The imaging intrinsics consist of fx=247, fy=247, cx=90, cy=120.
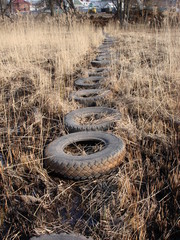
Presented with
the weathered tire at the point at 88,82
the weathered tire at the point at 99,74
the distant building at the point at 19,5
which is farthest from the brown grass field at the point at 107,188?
the distant building at the point at 19,5

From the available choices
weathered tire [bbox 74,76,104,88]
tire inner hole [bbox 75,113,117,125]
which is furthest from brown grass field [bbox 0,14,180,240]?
weathered tire [bbox 74,76,104,88]

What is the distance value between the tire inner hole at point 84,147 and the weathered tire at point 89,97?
1173 mm

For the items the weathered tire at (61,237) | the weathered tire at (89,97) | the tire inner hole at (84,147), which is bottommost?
the weathered tire at (61,237)

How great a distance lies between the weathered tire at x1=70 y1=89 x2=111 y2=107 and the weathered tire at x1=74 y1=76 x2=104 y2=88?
0.29 metres

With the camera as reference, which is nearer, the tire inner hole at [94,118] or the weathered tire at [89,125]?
the weathered tire at [89,125]

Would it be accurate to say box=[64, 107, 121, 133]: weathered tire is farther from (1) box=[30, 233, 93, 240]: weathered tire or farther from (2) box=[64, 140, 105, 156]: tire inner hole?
(1) box=[30, 233, 93, 240]: weathered tire

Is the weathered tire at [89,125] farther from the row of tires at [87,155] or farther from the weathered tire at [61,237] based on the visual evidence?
the weathered tire at [61,237]

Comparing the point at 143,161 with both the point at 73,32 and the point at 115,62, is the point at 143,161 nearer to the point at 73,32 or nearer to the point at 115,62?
the point at 115,62

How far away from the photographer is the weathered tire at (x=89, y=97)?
3803mm

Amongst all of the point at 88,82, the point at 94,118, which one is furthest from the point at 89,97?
the point at 88,82

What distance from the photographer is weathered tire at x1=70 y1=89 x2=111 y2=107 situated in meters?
3.80

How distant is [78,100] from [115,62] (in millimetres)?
2471

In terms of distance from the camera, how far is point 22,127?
3.18 m

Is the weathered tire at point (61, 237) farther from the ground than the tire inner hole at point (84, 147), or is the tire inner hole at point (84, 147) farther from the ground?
the tire inner hole at point (84, 147)
